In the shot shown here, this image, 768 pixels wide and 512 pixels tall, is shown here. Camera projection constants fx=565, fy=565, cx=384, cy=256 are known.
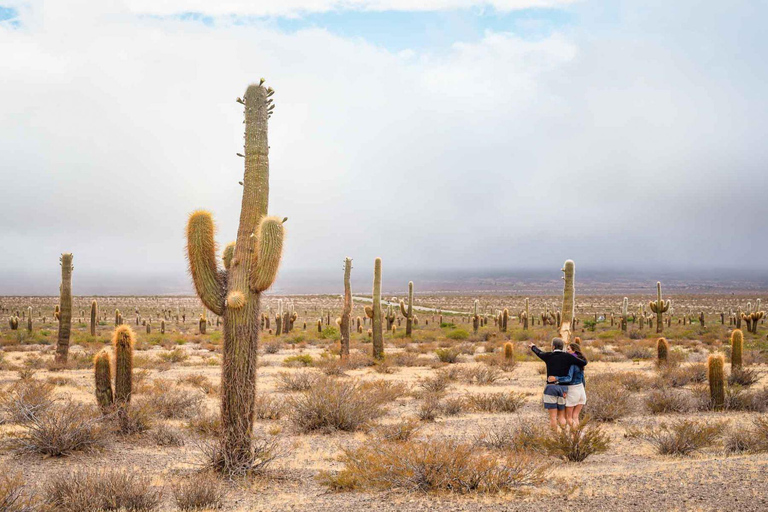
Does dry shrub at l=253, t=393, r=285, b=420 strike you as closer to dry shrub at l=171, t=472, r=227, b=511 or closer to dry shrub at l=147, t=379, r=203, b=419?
dry shrub at l=147, t=379, r=203, b=419

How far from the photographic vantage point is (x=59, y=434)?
8570 mm

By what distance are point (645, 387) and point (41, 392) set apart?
14.4 metres

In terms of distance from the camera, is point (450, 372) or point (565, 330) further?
point (450, 372)

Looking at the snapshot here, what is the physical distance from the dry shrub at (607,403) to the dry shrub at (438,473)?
16.0 ft

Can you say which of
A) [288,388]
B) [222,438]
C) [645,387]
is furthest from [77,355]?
[645,387]

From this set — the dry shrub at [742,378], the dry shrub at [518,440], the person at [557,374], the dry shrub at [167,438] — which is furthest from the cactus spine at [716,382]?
the dry shrub at [167,438]

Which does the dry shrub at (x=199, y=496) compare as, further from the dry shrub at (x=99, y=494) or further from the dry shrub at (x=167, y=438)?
the dry shrub at (x=167, y=438)

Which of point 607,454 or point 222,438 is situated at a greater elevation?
point 222,438

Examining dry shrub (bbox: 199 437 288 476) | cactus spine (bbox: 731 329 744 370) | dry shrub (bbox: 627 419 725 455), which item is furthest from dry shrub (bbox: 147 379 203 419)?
cactus spine (bbox: 731 329 744 370)

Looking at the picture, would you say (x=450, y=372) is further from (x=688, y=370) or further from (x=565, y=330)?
(x=688, y=370)

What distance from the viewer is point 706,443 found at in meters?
8.92

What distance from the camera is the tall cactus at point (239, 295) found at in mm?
7676

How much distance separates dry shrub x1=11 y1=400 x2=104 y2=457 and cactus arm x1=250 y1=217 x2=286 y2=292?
3.80 m

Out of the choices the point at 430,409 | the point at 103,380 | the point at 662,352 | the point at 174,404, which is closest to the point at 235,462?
the point at 103,380
